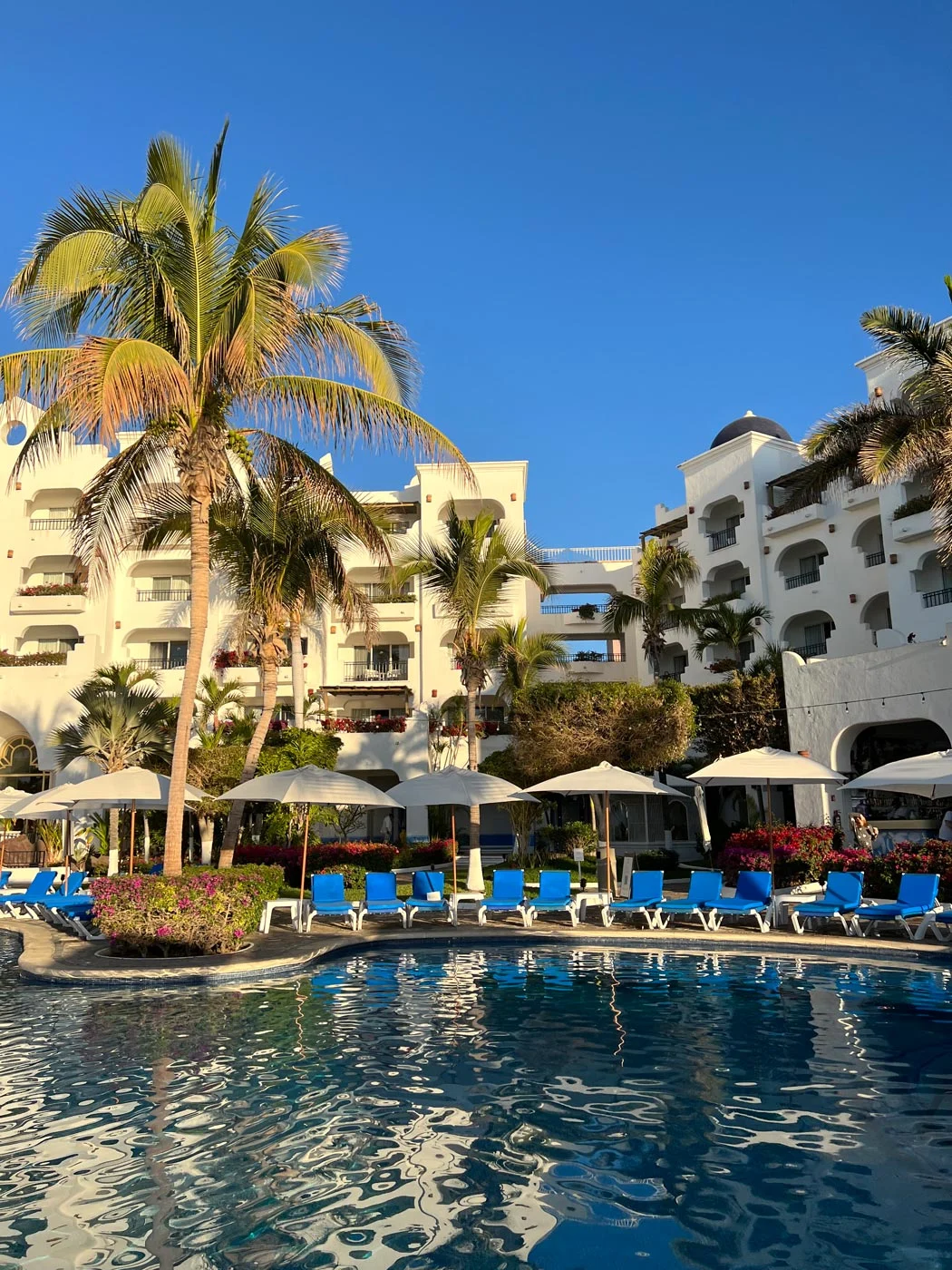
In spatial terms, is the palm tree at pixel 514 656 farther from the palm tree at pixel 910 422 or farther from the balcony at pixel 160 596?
the balcony at pixel 160 596

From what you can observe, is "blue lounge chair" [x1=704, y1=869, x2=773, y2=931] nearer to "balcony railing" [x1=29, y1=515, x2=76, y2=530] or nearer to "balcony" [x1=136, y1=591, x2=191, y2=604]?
"balcony" [x1=136, y1=591, x2=191, y2=604]

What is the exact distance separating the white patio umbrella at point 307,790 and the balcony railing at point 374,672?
2241cm

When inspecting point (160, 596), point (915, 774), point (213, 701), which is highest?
point (160, 596)

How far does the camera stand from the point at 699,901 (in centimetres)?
1522

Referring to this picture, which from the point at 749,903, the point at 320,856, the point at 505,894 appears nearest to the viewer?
the point at 749,903

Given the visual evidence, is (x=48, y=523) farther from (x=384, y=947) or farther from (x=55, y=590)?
(x=384, y=947)

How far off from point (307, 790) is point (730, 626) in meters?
21.8

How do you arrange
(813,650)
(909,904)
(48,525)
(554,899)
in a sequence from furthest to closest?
(48,525), (813,650), (554,899), (909,904)

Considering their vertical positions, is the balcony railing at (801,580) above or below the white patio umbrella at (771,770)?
above

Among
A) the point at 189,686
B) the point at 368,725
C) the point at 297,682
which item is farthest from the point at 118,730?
the point at 189,686

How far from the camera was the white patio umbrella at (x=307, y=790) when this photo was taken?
1605 cm

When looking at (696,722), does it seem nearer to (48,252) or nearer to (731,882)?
(731,882)

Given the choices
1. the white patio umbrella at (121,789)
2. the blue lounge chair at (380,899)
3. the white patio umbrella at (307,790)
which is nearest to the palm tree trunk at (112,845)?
the white patio umbrella at (121,789)

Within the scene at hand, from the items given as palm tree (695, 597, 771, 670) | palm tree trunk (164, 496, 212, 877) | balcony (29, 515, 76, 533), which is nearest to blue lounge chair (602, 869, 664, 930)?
palm tree trunk (164, 496, 212, 877)
